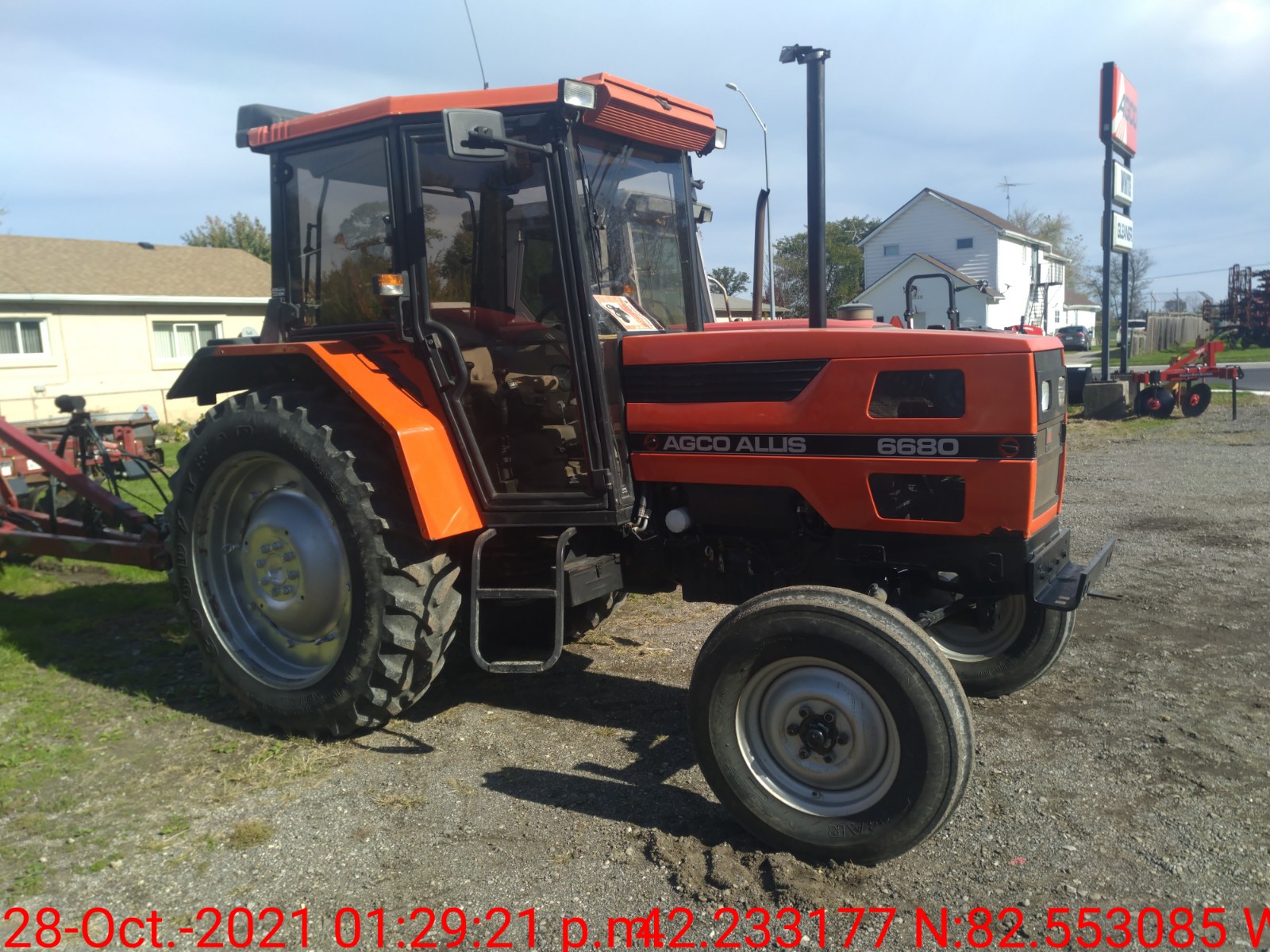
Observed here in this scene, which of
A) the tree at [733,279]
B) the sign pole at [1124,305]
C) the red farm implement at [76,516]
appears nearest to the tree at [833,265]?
the tree at [733,279]

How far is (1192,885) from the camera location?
2.84 metres

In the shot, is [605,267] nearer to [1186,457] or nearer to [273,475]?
[273,475]

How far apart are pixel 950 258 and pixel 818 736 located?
37.7 m

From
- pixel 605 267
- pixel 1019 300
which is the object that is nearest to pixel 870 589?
pixel 605 267

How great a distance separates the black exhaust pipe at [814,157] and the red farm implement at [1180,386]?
48.4ft

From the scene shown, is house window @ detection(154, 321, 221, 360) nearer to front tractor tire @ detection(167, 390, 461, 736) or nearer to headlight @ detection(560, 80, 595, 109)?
front tractor tire @ detection(167, 390, 461, 736)

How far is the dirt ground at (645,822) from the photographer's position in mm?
2836

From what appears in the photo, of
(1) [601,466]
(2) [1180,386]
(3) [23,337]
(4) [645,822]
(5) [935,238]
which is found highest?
(5) [935,238]

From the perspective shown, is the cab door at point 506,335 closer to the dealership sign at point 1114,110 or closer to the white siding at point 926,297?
the dealership sign at point 1114,110

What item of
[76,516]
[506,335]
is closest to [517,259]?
[506,335]

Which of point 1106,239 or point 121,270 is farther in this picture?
point 121,270

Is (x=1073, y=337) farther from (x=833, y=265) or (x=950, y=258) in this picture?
(x=833, y=265)

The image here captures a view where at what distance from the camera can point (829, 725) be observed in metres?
3.06

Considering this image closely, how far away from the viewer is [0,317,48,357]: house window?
55.3ft
